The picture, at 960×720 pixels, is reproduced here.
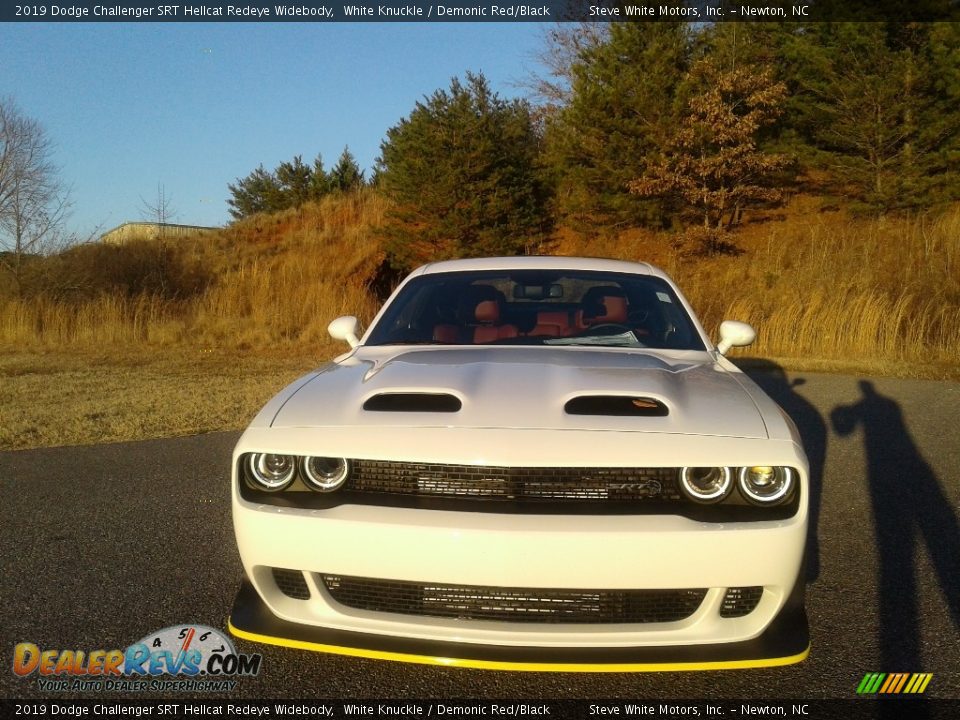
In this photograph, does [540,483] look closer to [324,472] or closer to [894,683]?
[324,472]

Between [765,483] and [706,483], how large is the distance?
173 mm

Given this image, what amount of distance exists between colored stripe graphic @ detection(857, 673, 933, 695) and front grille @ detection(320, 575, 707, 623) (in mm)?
709

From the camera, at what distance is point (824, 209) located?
2384cm

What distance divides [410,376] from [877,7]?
22.3m

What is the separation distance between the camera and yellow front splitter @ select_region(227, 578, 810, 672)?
1972 mm

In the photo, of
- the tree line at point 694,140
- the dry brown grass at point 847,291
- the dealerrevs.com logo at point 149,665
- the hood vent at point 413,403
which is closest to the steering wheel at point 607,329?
the hood vent at point 413,403

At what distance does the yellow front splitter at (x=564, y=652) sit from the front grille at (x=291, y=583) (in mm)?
91

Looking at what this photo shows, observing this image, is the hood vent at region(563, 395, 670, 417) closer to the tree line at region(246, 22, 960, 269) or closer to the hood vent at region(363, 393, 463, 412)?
the hood vent at region(363, 393, 463, 412)

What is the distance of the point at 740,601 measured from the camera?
2.12m

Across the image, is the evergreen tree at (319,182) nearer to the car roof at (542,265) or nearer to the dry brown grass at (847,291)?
the dry brown grass at (847,291)

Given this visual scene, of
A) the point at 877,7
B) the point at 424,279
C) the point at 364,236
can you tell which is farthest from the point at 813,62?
the point at 424,279

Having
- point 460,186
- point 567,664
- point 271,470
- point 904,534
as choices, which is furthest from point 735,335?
point 460,186

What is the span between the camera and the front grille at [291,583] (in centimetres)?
221

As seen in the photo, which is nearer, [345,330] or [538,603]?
[538,603]
